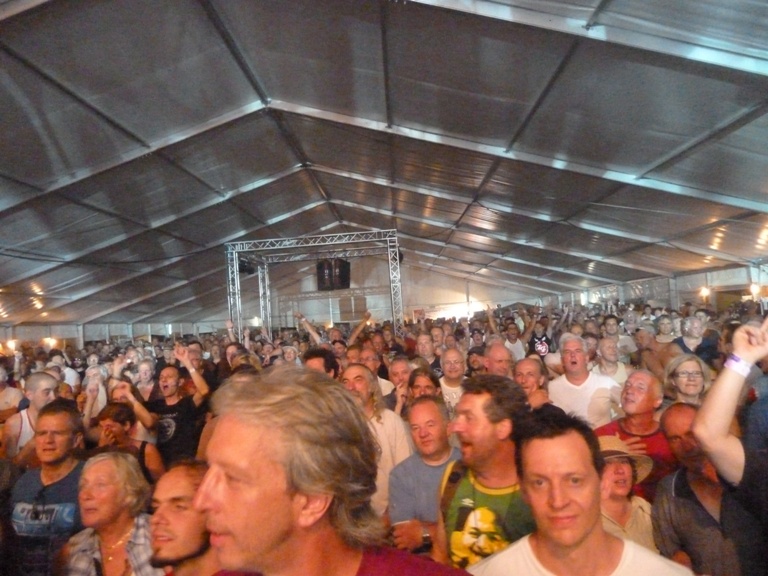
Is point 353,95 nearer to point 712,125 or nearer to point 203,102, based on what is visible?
point 203,102

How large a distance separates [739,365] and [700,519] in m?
0.63

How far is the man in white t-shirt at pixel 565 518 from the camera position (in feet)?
4.33

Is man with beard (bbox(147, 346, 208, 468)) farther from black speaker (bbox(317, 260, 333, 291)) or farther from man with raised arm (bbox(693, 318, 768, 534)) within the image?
black speaker (bbox(317, 260, 333, 291))

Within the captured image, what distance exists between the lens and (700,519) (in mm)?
1890

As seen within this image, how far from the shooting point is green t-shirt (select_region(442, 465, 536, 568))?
1728 millimetres

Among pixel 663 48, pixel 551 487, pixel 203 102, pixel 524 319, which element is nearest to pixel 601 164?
pixel 524 319

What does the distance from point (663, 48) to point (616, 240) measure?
30.9 feet

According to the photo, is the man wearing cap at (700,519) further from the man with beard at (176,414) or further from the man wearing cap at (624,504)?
the man with beard at (176,414)

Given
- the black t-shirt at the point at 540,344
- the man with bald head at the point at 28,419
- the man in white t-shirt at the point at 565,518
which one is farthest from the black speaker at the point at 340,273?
the man in white t-shirt at the point at 565,518

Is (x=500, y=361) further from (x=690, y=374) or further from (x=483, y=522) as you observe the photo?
(x=483, y=522)

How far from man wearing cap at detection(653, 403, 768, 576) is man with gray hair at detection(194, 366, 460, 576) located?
1.20m

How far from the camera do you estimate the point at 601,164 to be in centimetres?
844

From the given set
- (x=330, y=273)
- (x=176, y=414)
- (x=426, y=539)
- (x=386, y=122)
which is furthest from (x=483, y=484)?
(x=330, y=273)

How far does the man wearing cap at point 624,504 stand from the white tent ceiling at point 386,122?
13.3ft
